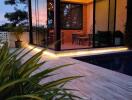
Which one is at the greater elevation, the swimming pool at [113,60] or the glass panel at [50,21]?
the glass panel at [50,21]

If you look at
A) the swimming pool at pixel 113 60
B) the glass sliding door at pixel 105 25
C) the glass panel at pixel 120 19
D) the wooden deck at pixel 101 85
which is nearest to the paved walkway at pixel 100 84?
the wooden deck at pixel 101 85

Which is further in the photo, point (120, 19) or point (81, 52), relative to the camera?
point (120, 19)

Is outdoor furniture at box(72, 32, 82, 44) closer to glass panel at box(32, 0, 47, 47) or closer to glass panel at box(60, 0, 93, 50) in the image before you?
glass panel at box(60, 0, 93, 50)

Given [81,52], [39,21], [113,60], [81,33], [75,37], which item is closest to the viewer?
[113,60]

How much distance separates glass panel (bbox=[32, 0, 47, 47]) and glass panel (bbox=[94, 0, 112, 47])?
2536mm

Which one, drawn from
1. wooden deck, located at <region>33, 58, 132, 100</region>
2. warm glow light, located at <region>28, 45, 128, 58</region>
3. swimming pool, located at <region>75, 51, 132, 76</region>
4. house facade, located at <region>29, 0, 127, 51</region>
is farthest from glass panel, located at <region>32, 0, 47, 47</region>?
wooden deck, located at <region>33, 58, 132, 100</region>

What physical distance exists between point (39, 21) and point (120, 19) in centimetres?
420

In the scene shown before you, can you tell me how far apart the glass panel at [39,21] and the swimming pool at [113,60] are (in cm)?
292

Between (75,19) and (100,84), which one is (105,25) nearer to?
(75,19)

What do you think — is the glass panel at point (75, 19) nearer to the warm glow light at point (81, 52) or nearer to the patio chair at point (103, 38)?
the patio chair at point (103, 38)

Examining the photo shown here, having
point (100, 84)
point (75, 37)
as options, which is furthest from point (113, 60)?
point (75, 37)

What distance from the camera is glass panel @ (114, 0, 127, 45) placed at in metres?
11.1

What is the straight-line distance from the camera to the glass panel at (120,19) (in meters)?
11.1

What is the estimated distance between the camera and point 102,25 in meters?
11.1
